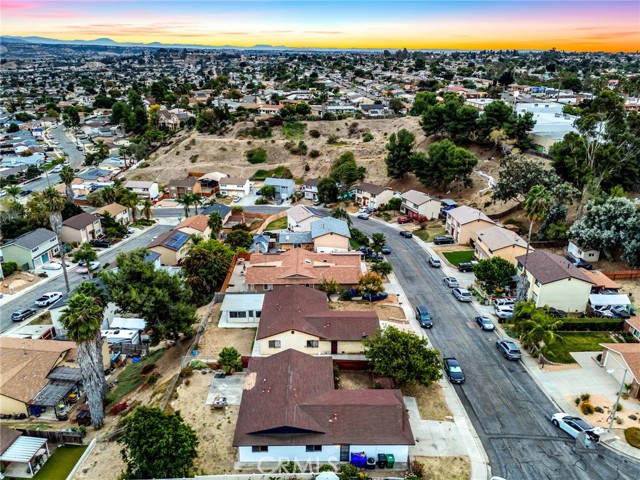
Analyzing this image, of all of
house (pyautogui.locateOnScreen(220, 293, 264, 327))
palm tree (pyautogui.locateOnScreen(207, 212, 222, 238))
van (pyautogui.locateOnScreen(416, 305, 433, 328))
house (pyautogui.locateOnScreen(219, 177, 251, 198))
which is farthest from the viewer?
house (pyautogui.locateOnScreen(219, 177, 251, 198))

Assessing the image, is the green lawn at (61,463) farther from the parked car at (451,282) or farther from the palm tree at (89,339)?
the parked car at (451,282)

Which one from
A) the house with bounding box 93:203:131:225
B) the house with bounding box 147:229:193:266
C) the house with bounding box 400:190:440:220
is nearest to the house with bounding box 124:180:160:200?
the house with bounding box 93:203:131:225

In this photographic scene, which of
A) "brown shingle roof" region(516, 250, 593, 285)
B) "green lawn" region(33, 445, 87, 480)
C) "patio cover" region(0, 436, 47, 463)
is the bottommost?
"green lawn" region(33, 445, 87, 480)

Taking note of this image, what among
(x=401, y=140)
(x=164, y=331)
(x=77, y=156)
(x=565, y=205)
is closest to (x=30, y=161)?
(x=77, y=156)

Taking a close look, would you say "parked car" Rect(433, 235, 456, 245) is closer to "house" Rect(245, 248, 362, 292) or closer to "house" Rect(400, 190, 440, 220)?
"house" Rect(400, 190, 440, 220)

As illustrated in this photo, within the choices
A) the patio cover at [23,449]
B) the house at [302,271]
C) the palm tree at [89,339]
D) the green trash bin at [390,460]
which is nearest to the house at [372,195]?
the house at [302,271]

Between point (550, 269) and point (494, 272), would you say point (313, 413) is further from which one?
point (550, 269)
